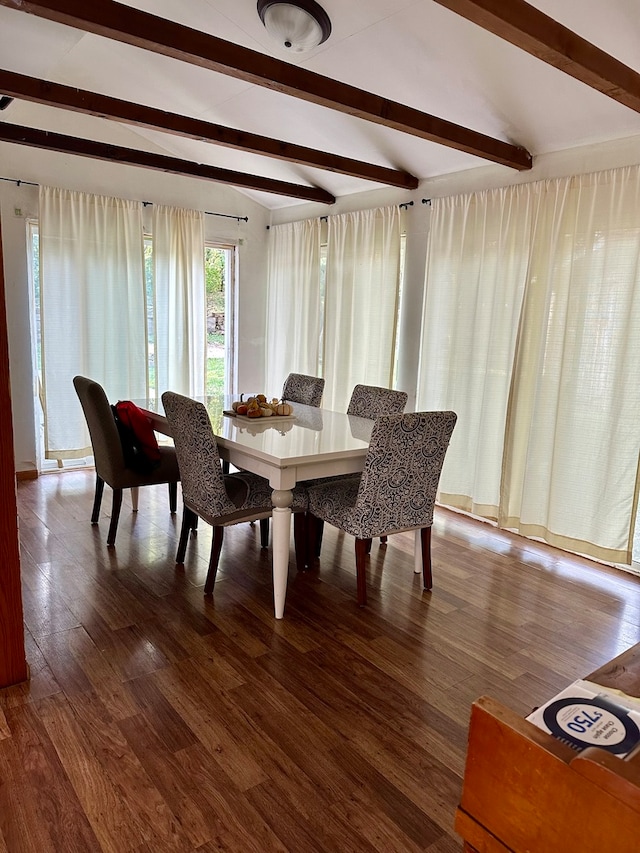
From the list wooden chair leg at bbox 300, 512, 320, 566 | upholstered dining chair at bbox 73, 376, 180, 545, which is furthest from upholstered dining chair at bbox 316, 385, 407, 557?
upholstered dining chair at bbox 73, 376, 180, 545

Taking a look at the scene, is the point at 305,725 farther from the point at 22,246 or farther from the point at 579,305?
the point at 22,246

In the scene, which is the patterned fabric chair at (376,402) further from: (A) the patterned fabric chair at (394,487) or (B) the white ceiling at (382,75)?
(B) the white ceiling at (382,75)

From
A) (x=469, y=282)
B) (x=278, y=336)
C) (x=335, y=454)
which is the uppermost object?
(x=469, y=282)

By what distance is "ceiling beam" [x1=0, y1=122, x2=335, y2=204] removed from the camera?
12.4 feet

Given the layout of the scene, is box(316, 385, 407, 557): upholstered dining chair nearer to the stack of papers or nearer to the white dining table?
the white dining table

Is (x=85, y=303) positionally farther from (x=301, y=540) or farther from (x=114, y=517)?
(x=301, y=540)

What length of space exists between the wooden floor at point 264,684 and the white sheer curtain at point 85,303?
1490 mm

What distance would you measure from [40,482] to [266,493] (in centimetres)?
270

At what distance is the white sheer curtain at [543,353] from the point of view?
10.4 ft

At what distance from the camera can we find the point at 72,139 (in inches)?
154

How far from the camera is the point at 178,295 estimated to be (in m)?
5.21

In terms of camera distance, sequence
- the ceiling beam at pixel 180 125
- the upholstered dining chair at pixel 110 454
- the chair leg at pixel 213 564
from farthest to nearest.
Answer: the upholstered dining chair at pixel 110 454
the ceiling beam at pixel 180 125
the chair leg at pixel 213 564

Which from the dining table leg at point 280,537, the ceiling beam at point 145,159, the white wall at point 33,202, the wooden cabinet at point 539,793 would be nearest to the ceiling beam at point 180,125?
the ceiling beam at point 145,159

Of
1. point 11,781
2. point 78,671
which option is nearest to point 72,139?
point 78,671
